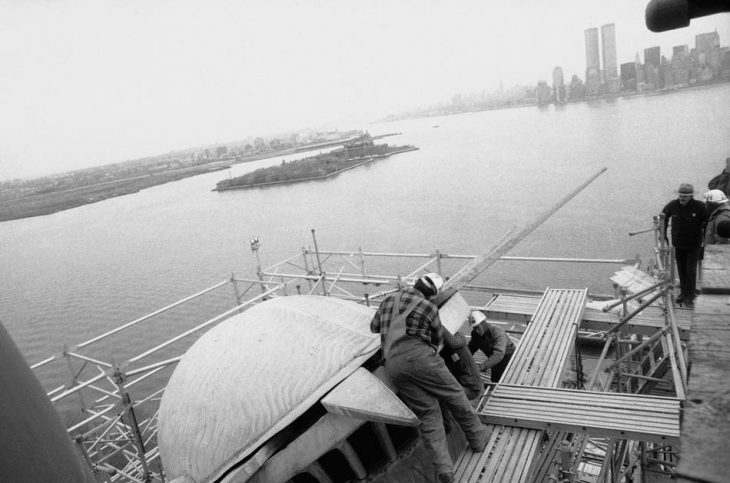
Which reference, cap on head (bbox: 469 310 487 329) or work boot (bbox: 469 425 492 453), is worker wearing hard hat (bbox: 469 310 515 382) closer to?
cap on head (bbox: 469 310 487 329)

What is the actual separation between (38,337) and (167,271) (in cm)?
953

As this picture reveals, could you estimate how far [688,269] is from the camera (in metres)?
7.72

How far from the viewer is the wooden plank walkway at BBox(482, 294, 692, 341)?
7.54 metres

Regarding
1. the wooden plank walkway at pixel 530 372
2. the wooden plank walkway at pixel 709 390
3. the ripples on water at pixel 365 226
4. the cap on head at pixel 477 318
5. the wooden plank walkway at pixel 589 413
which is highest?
the wooden plank walkway at pixel 709 390

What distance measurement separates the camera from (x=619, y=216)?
101 feet

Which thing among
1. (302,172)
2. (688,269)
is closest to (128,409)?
(688,269)

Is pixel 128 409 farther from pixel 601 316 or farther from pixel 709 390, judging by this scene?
pixel 709 390

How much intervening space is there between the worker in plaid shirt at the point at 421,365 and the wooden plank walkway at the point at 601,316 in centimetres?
388

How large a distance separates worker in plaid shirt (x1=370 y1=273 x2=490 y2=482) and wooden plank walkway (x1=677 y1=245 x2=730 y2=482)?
9.58 ft

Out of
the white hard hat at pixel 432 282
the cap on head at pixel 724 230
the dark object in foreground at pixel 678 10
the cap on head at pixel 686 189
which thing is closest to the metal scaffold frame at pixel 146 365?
the white hard hat at pixel 432 282

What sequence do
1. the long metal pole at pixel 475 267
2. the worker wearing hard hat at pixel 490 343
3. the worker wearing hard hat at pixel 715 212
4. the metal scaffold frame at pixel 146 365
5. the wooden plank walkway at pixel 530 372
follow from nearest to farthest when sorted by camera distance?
the wooden plank walkway at pixel 530 372
the long metal pole at pixel 475 267
the worker wearing hard hat at pixel 715 212
the worker wearing hard hat at pixel 490 343
the metal scaffold frame at pixel 146 365

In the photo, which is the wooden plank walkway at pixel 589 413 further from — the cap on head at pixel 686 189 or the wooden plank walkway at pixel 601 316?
the cap on head at pixel 686 189

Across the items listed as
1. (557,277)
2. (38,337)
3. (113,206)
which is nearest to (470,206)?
(557,277)

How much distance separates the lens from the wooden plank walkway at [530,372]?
4.76 meters
